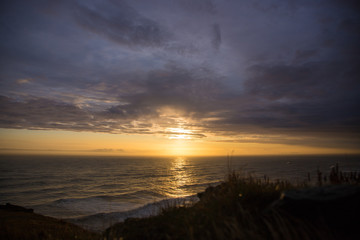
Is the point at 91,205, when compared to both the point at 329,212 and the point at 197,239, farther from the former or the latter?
the point at 329,212

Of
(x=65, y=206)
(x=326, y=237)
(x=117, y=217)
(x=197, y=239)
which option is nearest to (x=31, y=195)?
(x=65, y=206)

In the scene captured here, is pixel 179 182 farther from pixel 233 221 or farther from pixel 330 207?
pixel 330 207

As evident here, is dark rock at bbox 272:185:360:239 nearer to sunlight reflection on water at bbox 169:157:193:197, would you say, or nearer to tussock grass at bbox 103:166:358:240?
tussock grass at bbox 103:166:358:240

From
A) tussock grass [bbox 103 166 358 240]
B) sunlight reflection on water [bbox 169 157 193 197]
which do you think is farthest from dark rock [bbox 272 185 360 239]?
sunlight reflection on water [bbox 169 157 193 197]

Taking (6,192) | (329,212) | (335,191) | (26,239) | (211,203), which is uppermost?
(335,191)

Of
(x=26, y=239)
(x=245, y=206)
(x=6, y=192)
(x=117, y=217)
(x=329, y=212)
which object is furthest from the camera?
(x=6, y=192)

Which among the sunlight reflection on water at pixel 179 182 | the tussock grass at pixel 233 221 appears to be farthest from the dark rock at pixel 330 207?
the sunlight reflection on water at pixel 179 182

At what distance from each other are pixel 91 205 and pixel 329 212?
2452 centimetres

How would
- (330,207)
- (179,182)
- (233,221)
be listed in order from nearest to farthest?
(330,207) → (233,221) → (179,182)

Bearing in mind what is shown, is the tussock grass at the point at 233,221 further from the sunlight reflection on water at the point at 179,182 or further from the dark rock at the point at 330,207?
the sunlight reflection on water at the point at 179,182

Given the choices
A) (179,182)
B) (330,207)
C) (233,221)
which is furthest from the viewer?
(179,182)

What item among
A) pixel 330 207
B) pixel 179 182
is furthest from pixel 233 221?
pixel 179 182

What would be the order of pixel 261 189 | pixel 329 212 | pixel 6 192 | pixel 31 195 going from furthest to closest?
pixel 6 192 → pixel 31 195 → pixel 261 189 → pixel 329 212

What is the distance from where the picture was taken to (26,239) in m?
6.96
